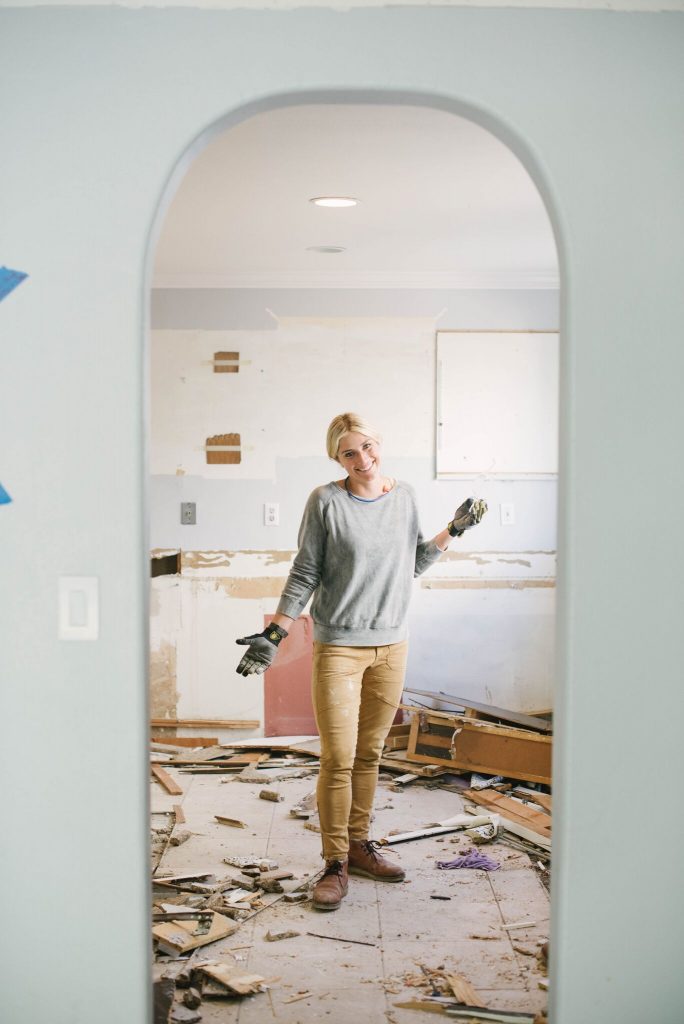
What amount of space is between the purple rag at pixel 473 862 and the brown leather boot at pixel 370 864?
23 cm

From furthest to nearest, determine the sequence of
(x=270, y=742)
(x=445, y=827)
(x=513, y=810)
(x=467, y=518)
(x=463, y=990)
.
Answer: (x=270, y=742) < (x=513, y=810) < (x=445, y=827) < (x=467, y=518) < (x=463, y=990)

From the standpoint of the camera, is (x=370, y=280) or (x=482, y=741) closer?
(x=482, y=741)

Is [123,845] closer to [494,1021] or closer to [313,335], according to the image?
[494,1021]

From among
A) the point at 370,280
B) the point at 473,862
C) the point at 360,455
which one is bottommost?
the point at 473,862

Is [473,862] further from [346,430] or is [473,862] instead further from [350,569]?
[346,430]

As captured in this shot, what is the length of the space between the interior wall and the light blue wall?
343 centimetres

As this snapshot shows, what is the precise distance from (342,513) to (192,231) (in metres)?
1.78

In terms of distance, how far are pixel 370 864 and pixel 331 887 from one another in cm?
31

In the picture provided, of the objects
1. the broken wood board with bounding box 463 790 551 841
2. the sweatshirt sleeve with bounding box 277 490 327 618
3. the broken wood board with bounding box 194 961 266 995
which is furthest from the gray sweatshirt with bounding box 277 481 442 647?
the broken wood board with bounding box 463 790 551 841

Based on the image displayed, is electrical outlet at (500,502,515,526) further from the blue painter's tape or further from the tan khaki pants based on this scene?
the blue painter's tape

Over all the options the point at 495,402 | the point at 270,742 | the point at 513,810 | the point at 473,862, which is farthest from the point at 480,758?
the point at 495,402

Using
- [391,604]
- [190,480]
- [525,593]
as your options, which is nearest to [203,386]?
[190,480]

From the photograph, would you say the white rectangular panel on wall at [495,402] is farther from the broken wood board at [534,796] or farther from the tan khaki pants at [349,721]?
the tan khaki pants at [349,721]

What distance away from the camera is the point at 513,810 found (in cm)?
440
